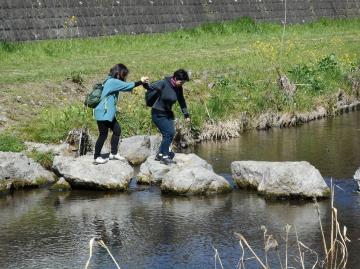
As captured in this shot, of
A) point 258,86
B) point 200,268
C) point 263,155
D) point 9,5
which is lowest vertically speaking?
point 200,268

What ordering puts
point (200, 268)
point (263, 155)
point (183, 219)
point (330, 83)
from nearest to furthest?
point (200, 268), point (183, 219), point (263, 155), point (330, 83)

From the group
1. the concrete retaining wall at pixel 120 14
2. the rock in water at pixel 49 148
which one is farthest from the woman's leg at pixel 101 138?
the concrete retaining wall at pixel 120 14

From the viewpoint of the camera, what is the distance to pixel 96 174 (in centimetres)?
1445

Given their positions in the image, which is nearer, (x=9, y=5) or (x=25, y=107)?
(x=25, y=107)

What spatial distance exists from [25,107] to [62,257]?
791cm

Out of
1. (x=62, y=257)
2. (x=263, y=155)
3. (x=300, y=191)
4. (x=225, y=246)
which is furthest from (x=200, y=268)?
(x=263, y=155)

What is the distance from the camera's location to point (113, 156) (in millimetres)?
14961

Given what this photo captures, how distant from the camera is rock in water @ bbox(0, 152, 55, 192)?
14.5m

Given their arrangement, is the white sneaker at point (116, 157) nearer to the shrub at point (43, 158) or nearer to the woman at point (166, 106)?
the woman at point (166, 106)

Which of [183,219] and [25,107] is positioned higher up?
[25,107]

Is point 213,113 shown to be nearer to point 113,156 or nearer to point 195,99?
point 195,99

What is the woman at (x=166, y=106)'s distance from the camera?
14.8 m

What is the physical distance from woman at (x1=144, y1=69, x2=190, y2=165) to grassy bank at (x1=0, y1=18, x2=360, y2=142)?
263 centimetres

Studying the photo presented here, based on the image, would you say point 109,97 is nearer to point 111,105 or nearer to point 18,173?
point 111,105
